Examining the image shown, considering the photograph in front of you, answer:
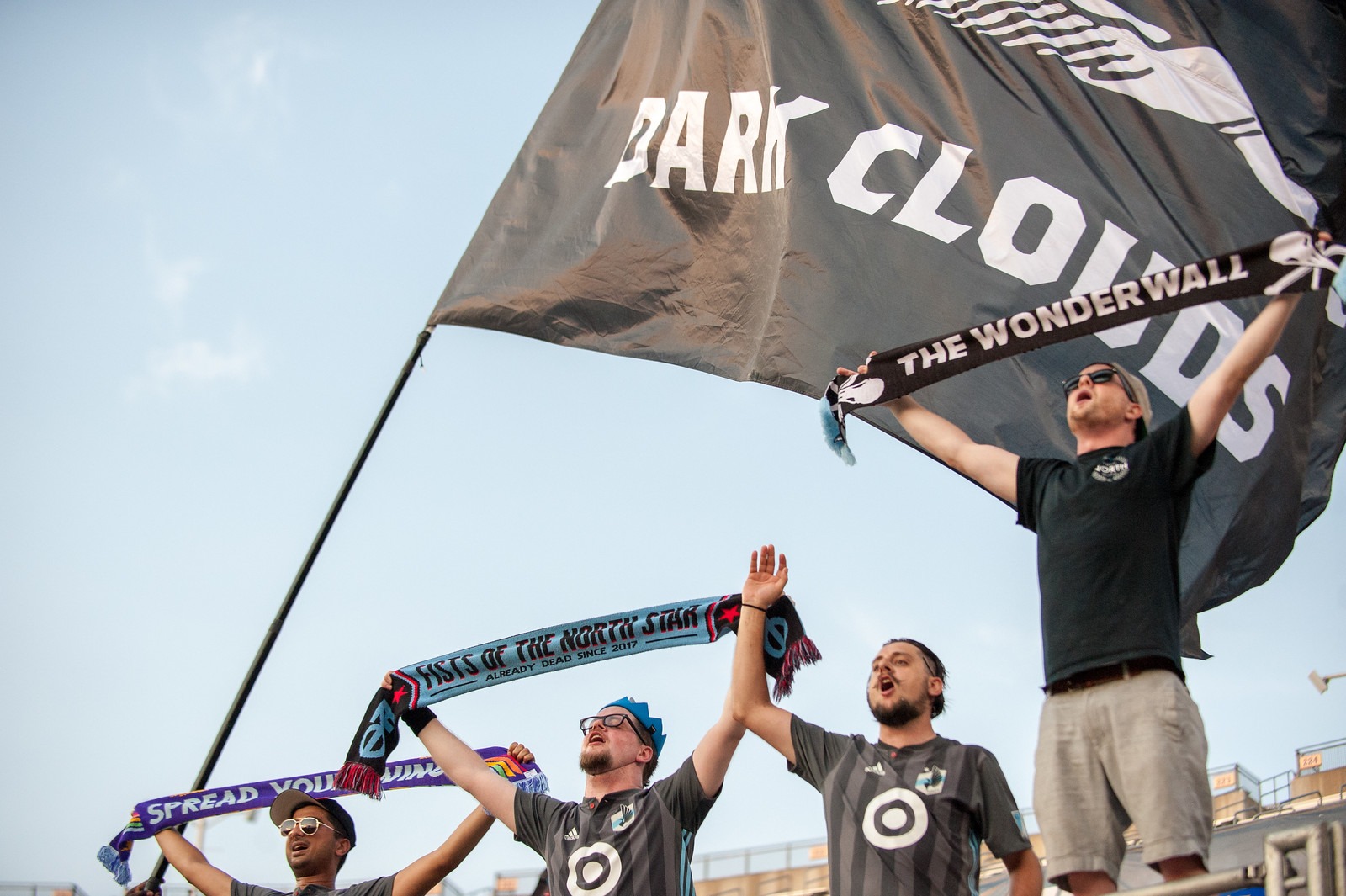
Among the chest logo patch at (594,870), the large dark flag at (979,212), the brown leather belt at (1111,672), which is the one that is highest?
the large dark flag at (979,212)

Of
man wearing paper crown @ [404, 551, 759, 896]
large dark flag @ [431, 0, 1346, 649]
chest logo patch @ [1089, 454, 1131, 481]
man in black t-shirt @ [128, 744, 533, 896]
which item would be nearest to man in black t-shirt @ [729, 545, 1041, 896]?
man wearing paper crown @ [404, 551, 759, 896]

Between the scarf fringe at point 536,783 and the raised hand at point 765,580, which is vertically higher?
the raised hand at point 765,580

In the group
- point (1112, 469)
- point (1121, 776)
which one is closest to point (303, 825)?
point (1121, 776)

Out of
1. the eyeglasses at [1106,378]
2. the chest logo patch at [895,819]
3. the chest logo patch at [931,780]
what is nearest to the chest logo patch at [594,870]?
the chest logo patch at [895,819]

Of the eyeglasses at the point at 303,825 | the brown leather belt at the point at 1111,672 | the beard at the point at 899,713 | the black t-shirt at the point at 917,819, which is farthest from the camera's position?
the eyeglasses at the point at 303,825

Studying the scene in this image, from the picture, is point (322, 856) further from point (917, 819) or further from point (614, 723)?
point (917, 819)

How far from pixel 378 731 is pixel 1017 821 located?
275cm

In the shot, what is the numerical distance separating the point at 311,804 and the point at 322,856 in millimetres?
235

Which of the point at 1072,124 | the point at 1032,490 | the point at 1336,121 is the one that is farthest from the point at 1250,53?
the point at 1032,490

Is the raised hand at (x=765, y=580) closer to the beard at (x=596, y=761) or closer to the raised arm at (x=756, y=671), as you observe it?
the raised arm at (x=756, y=671)

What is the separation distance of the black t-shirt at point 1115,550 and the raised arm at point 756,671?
1.15 m

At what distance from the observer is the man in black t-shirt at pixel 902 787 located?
4137 millimetres

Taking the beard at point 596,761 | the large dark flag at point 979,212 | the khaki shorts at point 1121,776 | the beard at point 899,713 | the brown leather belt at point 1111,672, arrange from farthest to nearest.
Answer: the large dark flag at point 979,212 → the beard at point 596,761 → the beard at point 899,713 → the brown leather belt at point 1111,672 → the khaki shorts at point 1121,776

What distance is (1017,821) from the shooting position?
4227 mm
